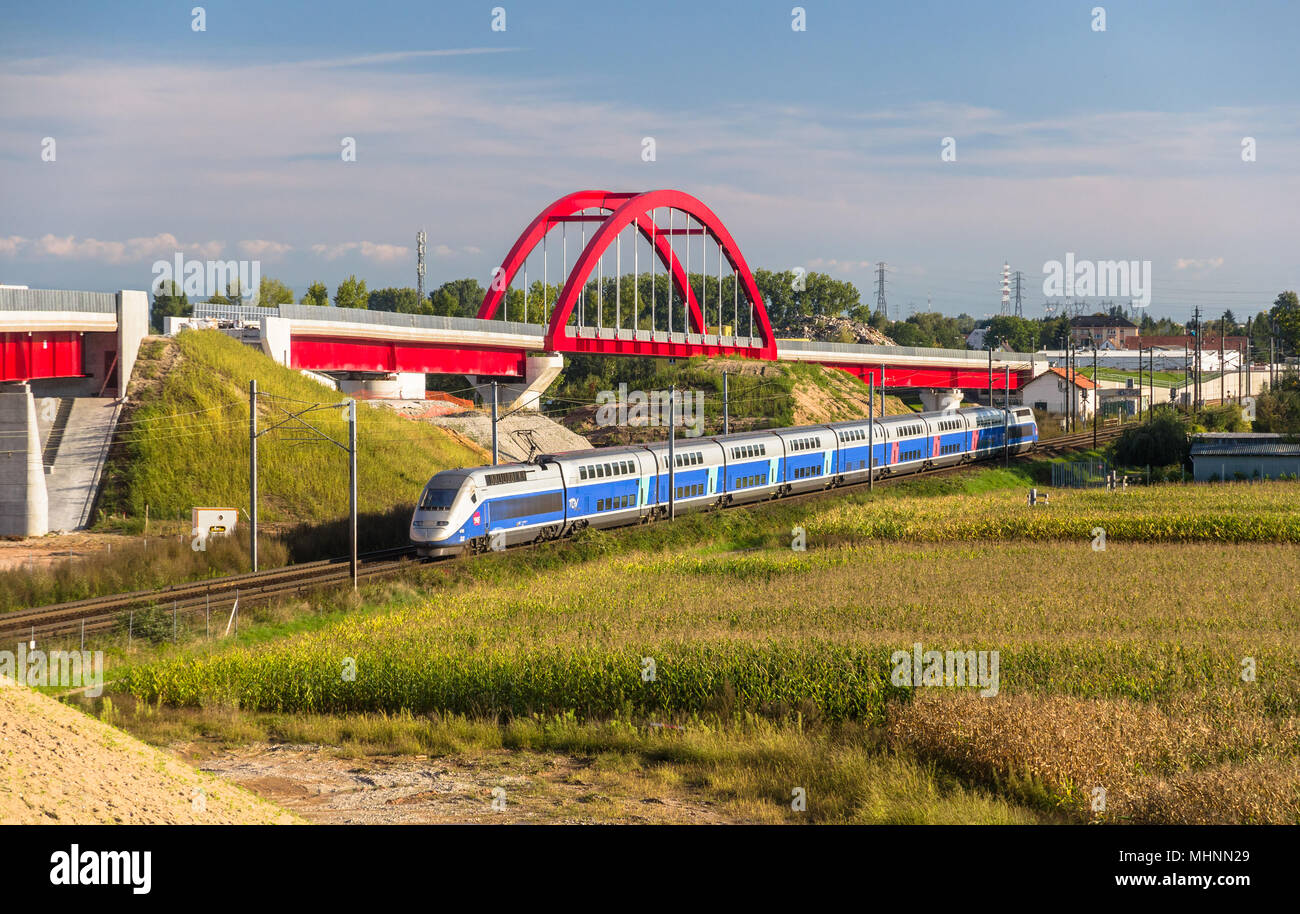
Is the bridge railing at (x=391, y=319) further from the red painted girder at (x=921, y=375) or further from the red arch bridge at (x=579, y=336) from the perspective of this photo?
the red painted girder at (x=921, y=375)

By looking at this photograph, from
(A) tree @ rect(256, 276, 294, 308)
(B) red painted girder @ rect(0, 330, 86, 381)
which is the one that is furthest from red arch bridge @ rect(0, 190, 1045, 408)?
(A) tree @ rect(256, 276, 294, 308)

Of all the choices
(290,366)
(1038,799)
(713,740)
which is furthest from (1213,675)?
(290,366)

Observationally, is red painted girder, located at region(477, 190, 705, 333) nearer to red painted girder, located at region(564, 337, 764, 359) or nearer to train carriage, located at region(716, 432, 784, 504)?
red painted girder, located at region(564, 337, 764, 359)

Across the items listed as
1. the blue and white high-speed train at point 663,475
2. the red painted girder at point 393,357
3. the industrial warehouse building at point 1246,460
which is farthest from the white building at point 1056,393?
the red painted girder at point 393,357

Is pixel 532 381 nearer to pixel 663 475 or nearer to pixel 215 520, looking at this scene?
pixel 663 475

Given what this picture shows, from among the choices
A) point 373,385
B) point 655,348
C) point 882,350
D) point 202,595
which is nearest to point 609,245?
point 655,348
